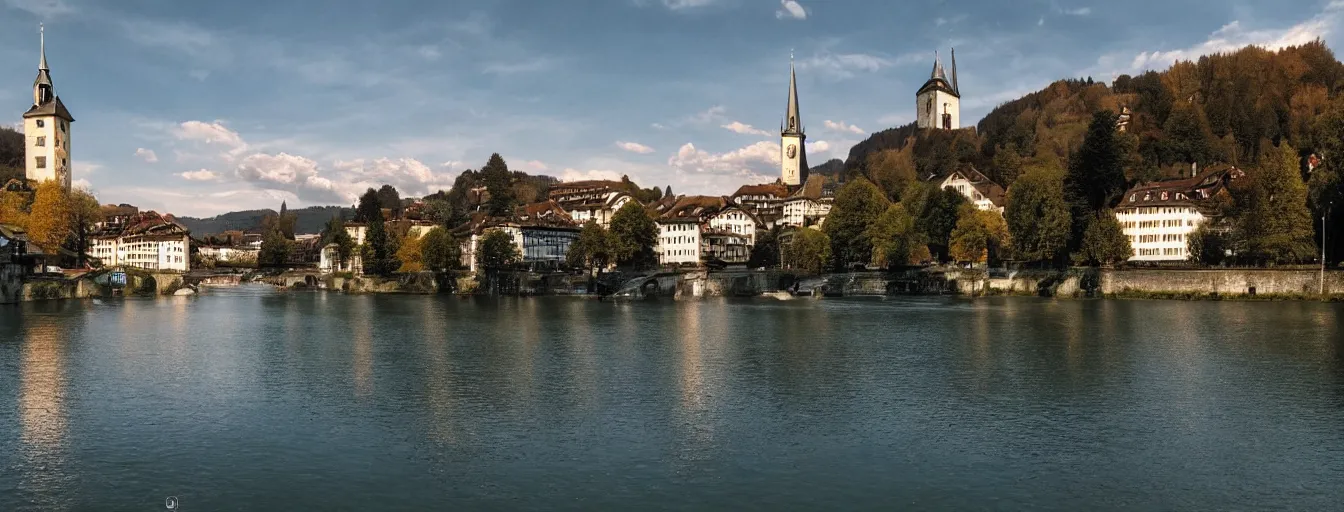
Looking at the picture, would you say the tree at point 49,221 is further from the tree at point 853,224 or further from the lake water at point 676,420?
the tree at point 853,224

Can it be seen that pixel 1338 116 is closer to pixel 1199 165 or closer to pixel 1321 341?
pixel 1321 341

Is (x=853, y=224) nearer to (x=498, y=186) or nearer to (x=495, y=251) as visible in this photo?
(x=495, y=251)

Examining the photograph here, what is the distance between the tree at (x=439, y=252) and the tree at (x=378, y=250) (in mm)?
4366

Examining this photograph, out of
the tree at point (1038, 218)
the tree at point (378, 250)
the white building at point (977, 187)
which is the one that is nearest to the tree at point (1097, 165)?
the tree at point (1038, 218)

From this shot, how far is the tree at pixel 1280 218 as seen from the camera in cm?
7869

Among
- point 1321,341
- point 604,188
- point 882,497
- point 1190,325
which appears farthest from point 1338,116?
point 604,188

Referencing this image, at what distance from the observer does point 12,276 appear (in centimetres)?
7800

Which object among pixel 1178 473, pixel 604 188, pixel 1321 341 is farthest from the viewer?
pixel 604 188

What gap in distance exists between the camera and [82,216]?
99.9m

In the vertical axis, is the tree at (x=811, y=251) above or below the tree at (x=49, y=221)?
below

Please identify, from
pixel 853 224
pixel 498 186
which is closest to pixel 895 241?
pixel 853 224

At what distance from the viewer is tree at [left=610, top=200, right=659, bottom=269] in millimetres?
115750

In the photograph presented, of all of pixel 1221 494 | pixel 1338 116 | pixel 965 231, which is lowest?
pixel 1221 494

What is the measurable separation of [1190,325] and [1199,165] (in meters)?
93.5
